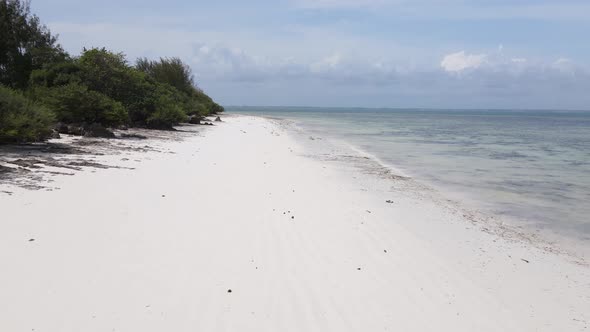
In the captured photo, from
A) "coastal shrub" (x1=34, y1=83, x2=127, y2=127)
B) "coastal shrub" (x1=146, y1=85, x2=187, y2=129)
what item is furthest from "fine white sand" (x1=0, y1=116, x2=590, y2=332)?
"coastal shrub" (x1=146, y1=85, x2=187, y2=129)

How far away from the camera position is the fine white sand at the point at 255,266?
166 inches

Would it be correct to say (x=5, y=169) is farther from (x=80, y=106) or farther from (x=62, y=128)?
(x=80, y=106)

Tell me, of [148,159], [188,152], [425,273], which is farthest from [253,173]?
[425,273]

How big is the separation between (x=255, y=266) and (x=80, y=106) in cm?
1543

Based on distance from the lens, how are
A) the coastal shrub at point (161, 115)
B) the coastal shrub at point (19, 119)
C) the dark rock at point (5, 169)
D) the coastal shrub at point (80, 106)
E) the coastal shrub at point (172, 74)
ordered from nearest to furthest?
1. the dark rock at point (5, 169)
2. the coastal shrub at point (19, 119)
3. the coastal shrub at point (80, 106)
4. the coastal shrub at point (161, 115)
5. the coastal shrub at point (172, 74)

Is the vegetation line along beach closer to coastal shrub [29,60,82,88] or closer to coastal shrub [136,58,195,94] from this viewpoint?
coastal shrub [29,60,82,88]

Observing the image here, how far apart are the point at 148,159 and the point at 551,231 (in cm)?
1017

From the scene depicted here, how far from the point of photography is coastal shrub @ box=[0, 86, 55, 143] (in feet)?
38.3

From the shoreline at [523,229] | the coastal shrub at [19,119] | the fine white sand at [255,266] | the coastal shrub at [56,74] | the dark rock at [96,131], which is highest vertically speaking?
the coastal shrub at [56,74]

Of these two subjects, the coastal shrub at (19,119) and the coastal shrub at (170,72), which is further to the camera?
the coastal shrub at (170,72)

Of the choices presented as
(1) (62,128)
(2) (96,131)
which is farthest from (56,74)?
(2) (96,131)

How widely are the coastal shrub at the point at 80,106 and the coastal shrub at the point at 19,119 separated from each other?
487cm

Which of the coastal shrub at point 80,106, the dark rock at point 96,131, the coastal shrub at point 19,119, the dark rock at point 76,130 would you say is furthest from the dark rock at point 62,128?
the coastal shrub at point 19,119

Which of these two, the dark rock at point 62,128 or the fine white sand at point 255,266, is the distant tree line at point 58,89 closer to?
the dark rock at point 62,128
